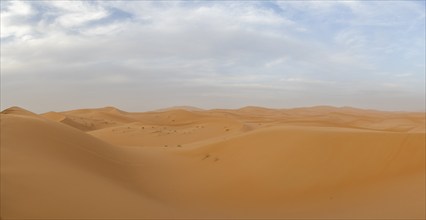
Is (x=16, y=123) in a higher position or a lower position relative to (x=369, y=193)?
higher

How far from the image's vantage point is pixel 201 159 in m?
10.1

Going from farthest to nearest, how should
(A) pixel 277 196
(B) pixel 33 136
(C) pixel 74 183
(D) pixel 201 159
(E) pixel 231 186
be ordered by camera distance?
1. (D) pixel 201 159
2. (E) pixel 231 186
3. (A) pixel 277 196
4. (B) pixel 33 136
5. (C) pixel 74 183

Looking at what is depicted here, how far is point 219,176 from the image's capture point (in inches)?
335

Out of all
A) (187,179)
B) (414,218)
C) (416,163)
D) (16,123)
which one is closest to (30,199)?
(16,123)

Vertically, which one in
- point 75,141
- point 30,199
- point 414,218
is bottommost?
point 414,218

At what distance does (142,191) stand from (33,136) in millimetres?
2238

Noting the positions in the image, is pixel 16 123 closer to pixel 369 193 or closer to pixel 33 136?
pixel 33 136

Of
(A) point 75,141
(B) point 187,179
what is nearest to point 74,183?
(A) point 75,141

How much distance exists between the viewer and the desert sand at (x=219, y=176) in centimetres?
517

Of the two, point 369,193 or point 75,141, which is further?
point 75,141

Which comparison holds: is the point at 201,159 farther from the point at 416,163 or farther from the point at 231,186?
the point at 416,163

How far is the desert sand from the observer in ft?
17.0

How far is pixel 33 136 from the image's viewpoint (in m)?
6.89

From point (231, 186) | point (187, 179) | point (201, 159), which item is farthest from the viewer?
point (201, 159)
